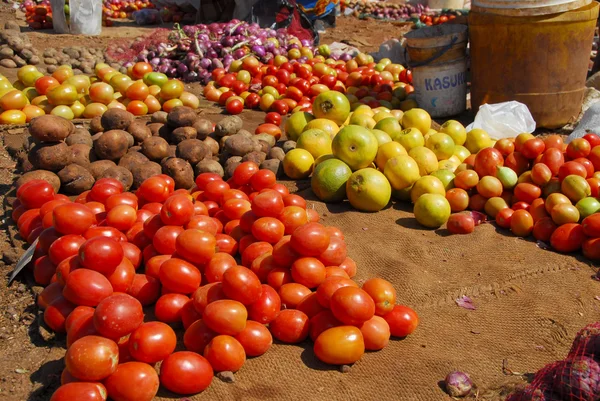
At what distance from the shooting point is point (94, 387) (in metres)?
2.04

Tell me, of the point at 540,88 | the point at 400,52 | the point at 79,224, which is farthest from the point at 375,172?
the point at 400,52

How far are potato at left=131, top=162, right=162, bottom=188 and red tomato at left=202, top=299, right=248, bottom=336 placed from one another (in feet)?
7.02

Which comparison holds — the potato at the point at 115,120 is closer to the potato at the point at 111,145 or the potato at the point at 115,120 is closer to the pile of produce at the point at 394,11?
the potato at the point at 111,145

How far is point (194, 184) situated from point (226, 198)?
2.95 ft

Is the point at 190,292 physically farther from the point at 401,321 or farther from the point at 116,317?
the point at 401,321

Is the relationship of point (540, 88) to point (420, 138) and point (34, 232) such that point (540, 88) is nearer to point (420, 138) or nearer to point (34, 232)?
point (420, 138)

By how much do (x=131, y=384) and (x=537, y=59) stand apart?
215 inches

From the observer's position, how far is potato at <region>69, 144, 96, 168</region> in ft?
13.8

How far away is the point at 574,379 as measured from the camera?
1.82 meters

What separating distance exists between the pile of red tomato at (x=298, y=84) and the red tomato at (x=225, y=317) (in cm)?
421

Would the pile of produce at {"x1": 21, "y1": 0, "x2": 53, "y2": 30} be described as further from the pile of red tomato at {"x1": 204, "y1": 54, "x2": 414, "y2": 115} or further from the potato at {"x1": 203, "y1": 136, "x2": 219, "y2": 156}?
the potato at {"x1": 203, "y1": 136, "x2": 219, "y2": 156}

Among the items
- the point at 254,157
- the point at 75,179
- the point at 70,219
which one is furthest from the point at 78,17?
the point at 70,219

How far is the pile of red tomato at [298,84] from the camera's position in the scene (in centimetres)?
661

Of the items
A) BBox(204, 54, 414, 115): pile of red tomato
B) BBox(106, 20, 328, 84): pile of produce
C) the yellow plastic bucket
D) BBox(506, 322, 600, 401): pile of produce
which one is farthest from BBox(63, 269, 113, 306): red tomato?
BBox(106, 20, 328, 84): pile of produce
